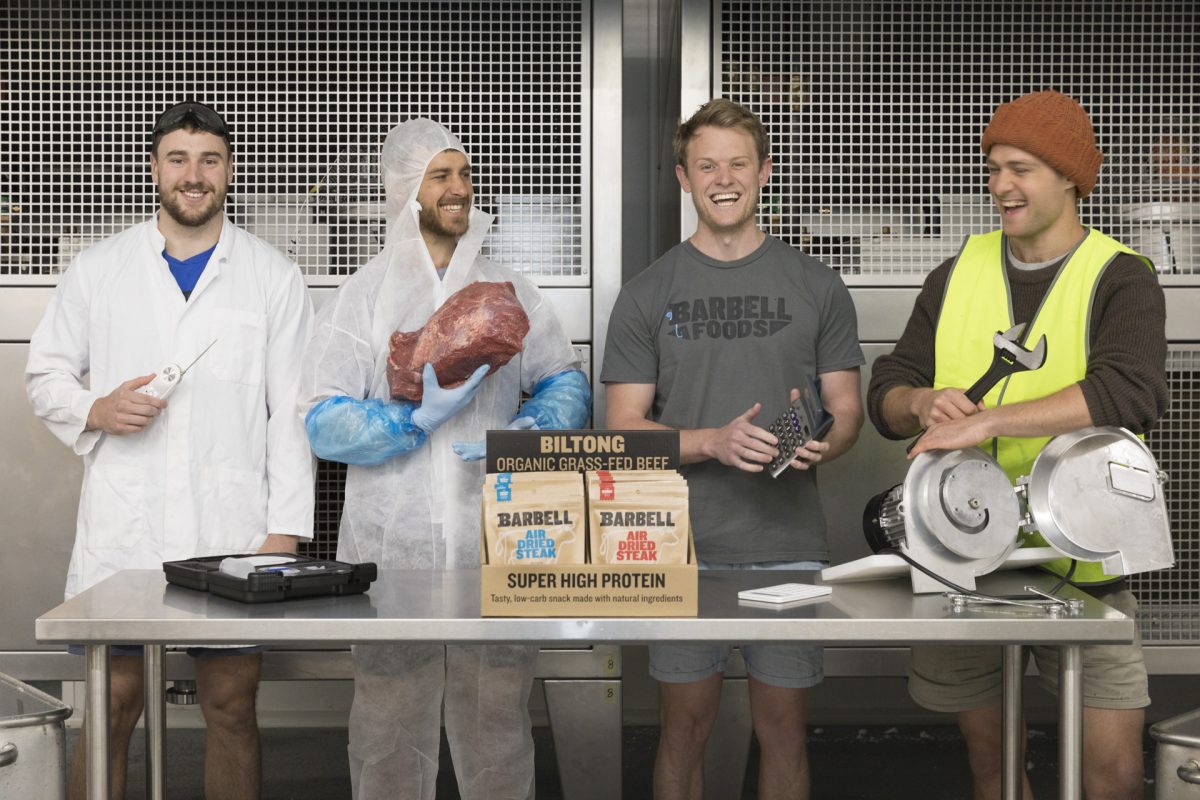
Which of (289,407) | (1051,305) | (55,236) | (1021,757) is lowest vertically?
(1021,757)

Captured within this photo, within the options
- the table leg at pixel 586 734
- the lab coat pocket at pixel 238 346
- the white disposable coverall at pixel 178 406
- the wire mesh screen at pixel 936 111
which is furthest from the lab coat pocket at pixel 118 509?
the wire mesh screen at pixel 936 111

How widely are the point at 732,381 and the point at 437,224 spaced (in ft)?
2.50

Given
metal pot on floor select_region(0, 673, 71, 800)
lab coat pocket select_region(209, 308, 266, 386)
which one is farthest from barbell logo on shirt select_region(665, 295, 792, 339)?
metal pot on floor select_region(0, 673, 71, 800)

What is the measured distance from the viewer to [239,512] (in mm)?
2814

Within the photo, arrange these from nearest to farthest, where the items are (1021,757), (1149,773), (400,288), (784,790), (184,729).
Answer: (1021,757) < (784,790) < (400,288) < (1149,773) < (184,729)

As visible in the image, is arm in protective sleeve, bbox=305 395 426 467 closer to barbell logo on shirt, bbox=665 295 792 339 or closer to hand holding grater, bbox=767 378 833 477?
barbell logo on shirt, bbox=665 295 792 339

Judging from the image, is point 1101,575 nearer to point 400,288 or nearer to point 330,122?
point 400,288

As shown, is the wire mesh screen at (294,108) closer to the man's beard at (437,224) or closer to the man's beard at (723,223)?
the man's beard at (437,224)

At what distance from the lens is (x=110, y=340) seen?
284 cm

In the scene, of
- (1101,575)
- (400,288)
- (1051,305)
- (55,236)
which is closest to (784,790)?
(1101,575)

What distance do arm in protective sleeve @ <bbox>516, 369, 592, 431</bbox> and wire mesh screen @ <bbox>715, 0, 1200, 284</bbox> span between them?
883 millimetres

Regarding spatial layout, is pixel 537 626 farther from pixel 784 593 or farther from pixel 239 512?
pixel 239 512

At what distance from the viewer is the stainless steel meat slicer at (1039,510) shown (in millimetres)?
2031

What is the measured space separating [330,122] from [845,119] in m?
1.44
